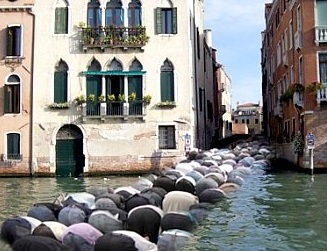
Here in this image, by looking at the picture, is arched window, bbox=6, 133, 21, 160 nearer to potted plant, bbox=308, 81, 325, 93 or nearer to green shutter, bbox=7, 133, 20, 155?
green shutter, bbox=7, 133, 20, 155

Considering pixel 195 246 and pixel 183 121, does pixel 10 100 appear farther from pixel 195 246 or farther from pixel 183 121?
pixel 195 246

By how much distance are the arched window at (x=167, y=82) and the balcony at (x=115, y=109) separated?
3.32 ft

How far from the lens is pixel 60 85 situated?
22.3 metres

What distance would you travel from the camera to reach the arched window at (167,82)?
22125 mm

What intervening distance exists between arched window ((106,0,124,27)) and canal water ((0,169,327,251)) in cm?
711

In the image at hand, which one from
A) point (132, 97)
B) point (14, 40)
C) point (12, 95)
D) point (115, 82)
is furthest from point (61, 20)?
point (132, 97)

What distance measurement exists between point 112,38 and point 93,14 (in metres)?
1.50

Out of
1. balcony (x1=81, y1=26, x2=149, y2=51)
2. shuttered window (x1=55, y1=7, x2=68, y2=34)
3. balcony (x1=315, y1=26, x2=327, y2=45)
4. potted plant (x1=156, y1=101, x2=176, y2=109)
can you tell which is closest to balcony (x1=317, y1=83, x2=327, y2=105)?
balcony (x1=315, y1=26, x2=327, y2=45)

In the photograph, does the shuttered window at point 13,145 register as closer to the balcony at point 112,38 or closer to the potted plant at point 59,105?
the potted plant at point 59,105

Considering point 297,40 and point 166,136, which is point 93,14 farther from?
point 297,40

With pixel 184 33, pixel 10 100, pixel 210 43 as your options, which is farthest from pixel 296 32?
pixel 210 43

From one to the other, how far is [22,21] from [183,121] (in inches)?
313

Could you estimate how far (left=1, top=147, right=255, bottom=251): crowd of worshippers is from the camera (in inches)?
269

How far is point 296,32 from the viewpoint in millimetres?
20047
